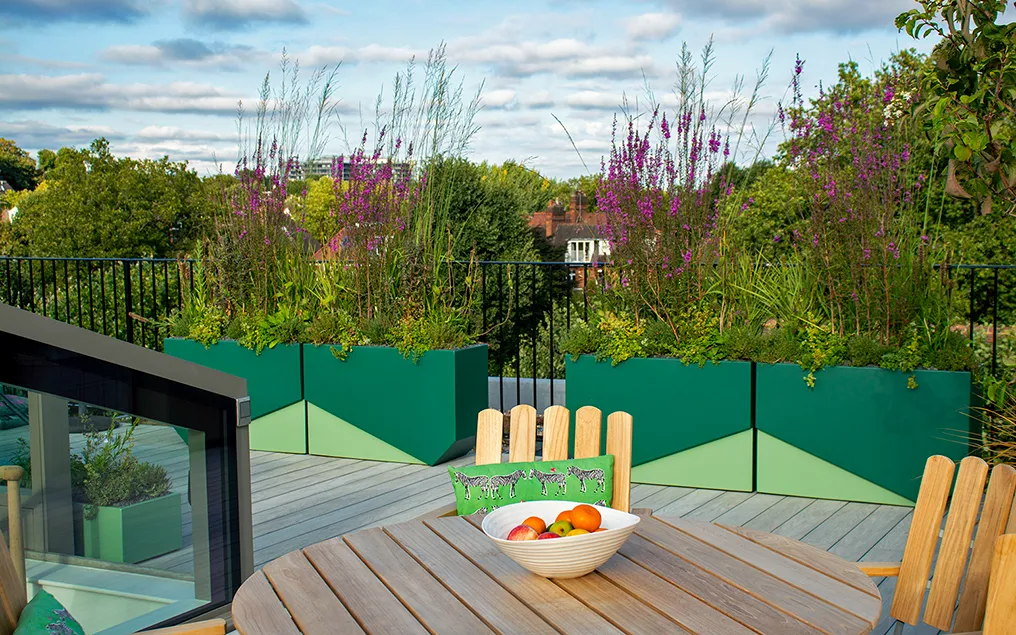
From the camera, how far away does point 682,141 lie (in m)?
4.69

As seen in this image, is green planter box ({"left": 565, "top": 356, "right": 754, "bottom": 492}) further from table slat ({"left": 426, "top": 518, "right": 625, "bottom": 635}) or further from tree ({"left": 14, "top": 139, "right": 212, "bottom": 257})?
tree ({"left": 14, "top": 139, "right": 212, "bottom": 257})

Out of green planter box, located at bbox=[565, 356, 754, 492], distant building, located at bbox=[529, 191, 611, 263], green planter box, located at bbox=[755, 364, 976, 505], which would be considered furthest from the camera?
distant building, located at bbox=[529, 191, 611, 263]

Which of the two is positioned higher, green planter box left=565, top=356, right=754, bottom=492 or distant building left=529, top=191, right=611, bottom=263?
distant building left=529, top=191, right=611, bottom=263

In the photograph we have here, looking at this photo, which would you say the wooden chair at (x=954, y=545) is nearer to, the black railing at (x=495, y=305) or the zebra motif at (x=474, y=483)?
the zebra motif at (x=474, y=483)

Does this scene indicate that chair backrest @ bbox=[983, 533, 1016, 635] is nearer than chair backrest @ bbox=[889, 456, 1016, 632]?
Yes

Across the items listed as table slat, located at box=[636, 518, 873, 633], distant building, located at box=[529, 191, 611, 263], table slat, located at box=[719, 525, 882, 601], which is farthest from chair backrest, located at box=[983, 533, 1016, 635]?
distant building, located at box=[529, 191, 611, 263]

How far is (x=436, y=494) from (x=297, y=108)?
2.78m

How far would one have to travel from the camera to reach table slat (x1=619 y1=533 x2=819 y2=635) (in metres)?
1.57

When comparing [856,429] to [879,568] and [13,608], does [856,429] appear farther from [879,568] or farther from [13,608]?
[13,608]

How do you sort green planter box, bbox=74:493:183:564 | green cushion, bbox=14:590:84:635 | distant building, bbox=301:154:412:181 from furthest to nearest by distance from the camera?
distant building, bbox=301:154:412:181, green planter box, bbox=74:493:183:564, green cushion, bbox=14:590:84:635

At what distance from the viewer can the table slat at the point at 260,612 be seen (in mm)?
1599

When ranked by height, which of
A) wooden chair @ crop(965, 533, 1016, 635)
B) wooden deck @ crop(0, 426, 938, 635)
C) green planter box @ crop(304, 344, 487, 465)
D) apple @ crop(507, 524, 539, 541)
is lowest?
wooden deck @ crop(0, 426, 938, 635)

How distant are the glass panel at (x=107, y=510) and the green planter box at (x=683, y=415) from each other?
2.35m

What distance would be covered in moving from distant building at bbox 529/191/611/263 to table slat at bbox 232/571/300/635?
3.07 m
